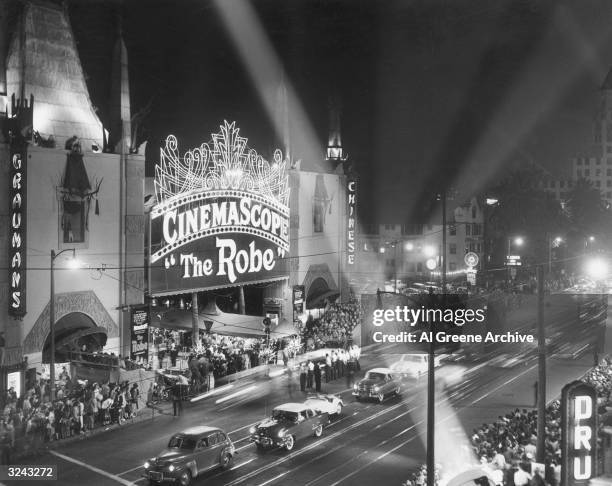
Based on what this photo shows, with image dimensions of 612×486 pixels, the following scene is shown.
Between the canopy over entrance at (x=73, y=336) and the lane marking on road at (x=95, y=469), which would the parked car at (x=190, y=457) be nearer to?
the lane marking on road at (x=95, y=469)

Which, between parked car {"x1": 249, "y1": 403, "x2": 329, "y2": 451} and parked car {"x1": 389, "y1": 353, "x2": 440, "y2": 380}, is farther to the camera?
parked car {"x1": 389, "y1": 353, "x2": 440, "y2": 380}

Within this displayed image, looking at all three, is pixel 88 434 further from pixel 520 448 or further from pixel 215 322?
pixel 215 322

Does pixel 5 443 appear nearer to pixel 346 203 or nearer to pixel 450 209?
pixel 346 203

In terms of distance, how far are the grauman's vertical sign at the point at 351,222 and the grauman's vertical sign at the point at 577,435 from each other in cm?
4403

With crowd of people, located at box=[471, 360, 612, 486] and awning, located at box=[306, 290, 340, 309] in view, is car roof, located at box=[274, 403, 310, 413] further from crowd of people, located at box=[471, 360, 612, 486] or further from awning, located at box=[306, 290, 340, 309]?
awning, located at box=[306, 290, 340, 309]

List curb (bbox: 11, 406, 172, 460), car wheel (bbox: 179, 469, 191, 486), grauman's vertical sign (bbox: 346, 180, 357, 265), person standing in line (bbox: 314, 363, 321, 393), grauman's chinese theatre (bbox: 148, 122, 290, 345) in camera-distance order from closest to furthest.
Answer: car wheel (bbox: 179, 469, 191, 486) < curb (bbox: 11, 406, 172, 460) < person standing in line (bbox: 314, 363, 321, 393) < grauman's chinese theatre (bbox: 148, 122, 290, 345) < grauman's vertical sign (bbox: 346, 180, 357, 265)

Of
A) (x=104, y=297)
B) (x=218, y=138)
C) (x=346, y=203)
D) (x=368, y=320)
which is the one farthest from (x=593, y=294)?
(x=104, y=297)

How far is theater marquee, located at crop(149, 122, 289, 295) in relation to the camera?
40.2m

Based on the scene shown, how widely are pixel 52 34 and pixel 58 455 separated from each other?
73.1ft

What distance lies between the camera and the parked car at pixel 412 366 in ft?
126

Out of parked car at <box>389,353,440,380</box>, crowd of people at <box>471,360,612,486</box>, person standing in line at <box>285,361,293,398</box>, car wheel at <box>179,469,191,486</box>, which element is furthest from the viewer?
parked car at <box>389,353,440,380</box>

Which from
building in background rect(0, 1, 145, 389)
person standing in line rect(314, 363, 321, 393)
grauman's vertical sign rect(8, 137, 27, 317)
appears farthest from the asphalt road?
grauman's vertical sign rect(8, 137, 27, 317)

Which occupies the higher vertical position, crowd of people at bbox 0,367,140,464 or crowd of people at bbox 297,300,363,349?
crowd of people at bbox 297,300,363,349

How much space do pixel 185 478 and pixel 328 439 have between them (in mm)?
7244
